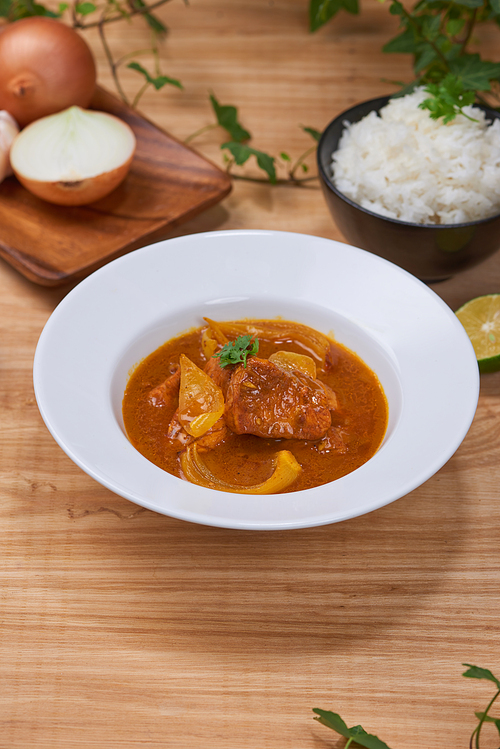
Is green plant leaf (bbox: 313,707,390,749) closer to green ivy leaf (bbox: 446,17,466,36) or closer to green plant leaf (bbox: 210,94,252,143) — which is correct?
green plant leaf (bbox: 210,94,252,143)

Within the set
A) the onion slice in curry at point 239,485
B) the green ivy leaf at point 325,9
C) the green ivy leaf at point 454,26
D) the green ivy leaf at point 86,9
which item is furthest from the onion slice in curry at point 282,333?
the green ivy leaf at point 325,9

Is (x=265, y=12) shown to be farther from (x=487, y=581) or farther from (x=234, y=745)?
(x=234, y=745)

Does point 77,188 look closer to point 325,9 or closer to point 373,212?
point 373,212

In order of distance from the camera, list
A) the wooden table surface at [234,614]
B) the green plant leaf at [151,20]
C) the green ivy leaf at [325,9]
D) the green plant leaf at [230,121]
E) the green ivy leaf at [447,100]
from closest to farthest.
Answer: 1. the wooden table surface at [234,614]
2. the green ivy leaf at [447,100]
3. the green plant leaf at [230,121]
4. the green ivy leaf at [325,9]
5. the green plant leaf at [151,20]

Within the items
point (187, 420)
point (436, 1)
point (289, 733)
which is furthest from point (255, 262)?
point (436, 1)

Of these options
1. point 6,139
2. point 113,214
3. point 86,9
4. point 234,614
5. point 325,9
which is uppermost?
point 325,9

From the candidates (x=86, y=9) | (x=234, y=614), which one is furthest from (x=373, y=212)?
(x=86, y=9)

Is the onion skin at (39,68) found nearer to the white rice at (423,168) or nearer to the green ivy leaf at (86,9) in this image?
the green ivy leaf at (86,9)
